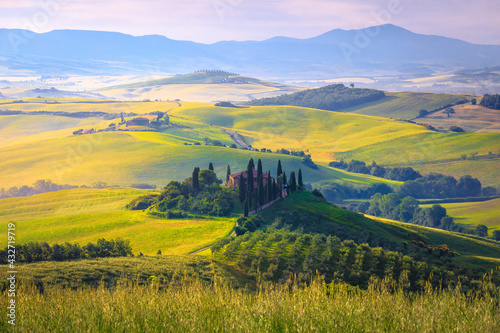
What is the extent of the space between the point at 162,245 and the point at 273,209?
21.3 meters

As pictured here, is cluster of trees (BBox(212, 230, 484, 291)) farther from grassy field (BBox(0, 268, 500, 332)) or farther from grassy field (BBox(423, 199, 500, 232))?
grassy field (BBox(423, 199, 500, 232))

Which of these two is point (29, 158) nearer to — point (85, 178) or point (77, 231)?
point (85, 178)

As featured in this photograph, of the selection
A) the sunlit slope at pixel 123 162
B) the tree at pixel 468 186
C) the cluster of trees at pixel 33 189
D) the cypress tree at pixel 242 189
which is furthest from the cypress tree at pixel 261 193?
the tree at pixel 468 186

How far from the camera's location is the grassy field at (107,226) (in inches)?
2726

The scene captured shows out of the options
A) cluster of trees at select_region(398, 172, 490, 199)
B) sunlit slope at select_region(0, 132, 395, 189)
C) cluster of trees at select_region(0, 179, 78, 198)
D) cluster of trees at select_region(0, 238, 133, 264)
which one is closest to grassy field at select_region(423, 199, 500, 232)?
cluster of trees at select_region(398, 172, 490, 199)

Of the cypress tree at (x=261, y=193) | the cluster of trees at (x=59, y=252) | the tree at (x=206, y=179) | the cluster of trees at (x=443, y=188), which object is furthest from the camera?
the cluster of trees at (x=443, y=188)

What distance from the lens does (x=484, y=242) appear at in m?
94.9

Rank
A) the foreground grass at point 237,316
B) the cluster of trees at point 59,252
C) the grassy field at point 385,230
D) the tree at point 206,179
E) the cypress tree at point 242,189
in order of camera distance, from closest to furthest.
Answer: the foreground grass at point 237,316, the cluster of trees at point 59,252, the grassy field at point 385,230, the cypress tree at point 242,189, the tree at point 206,179

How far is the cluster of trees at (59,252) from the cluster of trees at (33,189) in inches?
4164

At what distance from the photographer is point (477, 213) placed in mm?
149375

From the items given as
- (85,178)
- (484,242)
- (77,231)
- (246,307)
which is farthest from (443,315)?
(85,178)

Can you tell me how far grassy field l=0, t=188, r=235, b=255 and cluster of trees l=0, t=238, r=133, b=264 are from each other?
8874mm

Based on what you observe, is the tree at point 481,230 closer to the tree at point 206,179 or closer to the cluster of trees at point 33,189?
the tree at point 206,179

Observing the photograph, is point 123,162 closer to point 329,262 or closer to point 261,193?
point 261,193
